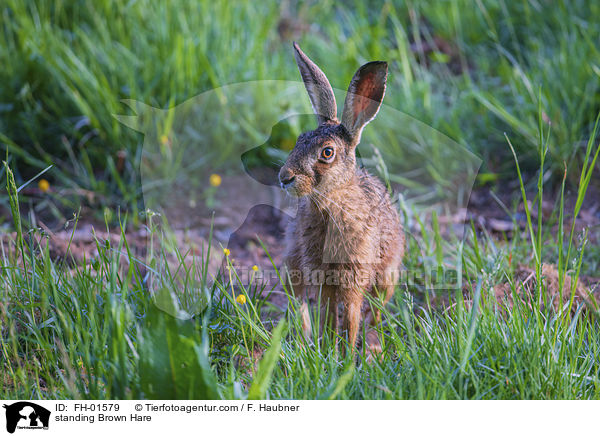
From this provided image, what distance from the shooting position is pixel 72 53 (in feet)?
14.0

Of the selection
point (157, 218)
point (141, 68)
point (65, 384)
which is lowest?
point (65, 384)

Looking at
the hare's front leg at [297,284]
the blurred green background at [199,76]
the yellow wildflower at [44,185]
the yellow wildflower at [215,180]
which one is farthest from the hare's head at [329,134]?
the yellow wildflower at [44,185]

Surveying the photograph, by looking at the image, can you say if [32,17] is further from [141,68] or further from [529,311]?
[529,311]

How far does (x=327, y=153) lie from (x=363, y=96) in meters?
0.28

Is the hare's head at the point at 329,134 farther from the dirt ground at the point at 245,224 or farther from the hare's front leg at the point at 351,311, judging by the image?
the dirt ground at the point at 245,224

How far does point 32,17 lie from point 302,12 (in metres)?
2.12

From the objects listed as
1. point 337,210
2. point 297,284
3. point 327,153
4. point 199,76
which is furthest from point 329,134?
point 199,76

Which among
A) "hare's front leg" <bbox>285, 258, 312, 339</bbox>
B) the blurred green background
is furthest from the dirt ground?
"hare's front leg" <bbox>285, 258, 312, 339</bbox>

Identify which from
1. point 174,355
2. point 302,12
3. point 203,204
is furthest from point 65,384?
point 302,12
